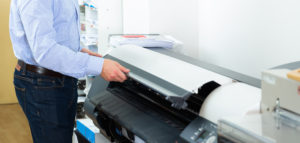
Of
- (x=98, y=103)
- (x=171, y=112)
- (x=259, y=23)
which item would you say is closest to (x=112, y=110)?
(x=98, y=103)

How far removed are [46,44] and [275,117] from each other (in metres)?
0.82

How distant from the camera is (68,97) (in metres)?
1.44

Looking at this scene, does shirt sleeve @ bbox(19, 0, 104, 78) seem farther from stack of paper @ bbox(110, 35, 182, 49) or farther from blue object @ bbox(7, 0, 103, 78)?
stack of paper @ bbox(110, 35, 182, 49)

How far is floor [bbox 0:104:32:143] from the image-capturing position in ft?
10.6

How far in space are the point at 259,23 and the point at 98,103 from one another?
78 cm

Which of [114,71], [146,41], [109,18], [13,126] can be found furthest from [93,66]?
[13,126]

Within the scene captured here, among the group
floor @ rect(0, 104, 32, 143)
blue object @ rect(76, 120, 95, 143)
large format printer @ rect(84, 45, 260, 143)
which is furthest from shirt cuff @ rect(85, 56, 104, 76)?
floor @ rect(0, 104, 32, 143)

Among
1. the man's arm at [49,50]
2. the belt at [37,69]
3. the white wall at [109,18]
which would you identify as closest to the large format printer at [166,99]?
the man's arm at [49,50]

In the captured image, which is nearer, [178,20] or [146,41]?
[146,41]

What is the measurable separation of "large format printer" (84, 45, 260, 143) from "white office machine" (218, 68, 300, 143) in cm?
16

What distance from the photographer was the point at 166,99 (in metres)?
1.10

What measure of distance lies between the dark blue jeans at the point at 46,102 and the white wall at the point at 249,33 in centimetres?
79

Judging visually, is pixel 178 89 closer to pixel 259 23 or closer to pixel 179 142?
pixel 179 142

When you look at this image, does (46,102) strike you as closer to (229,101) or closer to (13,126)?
(229,101)
